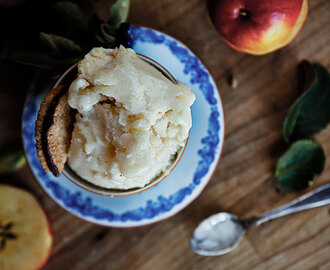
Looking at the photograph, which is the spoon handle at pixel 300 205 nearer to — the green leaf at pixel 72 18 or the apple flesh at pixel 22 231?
the apple flesh at pixel 22 231

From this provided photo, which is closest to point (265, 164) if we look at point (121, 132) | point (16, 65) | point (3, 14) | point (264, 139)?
point (264, 139)

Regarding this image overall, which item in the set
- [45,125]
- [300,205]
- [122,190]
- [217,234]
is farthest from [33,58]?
[300,205]

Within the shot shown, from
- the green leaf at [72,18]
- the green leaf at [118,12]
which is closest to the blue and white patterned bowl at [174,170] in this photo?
the green leaf at [118,12]

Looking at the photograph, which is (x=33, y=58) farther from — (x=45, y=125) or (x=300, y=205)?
(x=300, y=205)

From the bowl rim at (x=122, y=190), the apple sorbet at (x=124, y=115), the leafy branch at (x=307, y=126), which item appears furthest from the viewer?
the leafy branch at (x=307, y=126)

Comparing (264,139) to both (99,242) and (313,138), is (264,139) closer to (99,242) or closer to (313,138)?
(313,138)
